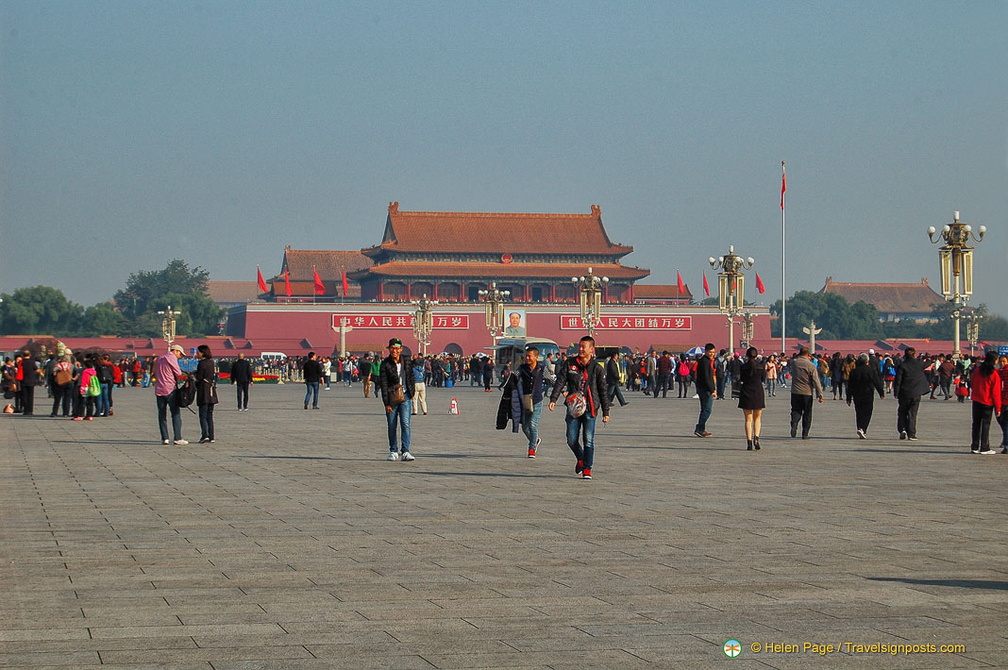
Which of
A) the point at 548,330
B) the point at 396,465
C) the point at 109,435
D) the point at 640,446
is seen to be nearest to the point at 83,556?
the point at 396,465

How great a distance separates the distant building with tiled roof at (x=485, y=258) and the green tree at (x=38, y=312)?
18.8 meters

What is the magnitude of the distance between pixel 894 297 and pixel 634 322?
45936 mm

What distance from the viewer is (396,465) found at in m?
11.4

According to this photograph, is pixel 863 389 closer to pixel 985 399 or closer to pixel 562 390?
pixel 985 399

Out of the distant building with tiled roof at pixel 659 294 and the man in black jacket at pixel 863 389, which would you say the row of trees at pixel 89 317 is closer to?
the distant building with tiled roof at pixel 659 294

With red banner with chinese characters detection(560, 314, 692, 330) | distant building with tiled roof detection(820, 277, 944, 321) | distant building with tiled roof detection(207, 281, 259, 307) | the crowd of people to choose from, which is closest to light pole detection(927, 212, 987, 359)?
the crowd of people

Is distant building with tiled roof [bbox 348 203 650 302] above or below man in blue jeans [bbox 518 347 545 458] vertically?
above

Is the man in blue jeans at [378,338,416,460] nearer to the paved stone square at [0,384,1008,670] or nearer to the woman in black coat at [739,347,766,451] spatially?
the paved stone square at [0,384,1008,670]

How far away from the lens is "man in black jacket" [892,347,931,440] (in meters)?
14.8

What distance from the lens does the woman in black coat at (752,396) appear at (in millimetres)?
13234

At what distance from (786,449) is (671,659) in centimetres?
940

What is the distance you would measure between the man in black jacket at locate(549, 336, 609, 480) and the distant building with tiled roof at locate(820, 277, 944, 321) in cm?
9925

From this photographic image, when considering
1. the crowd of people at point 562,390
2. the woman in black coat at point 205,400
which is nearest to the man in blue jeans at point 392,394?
the crowd of people at point 562,390

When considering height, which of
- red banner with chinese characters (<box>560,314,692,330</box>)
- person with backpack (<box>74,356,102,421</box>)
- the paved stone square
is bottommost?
the paved stone square
